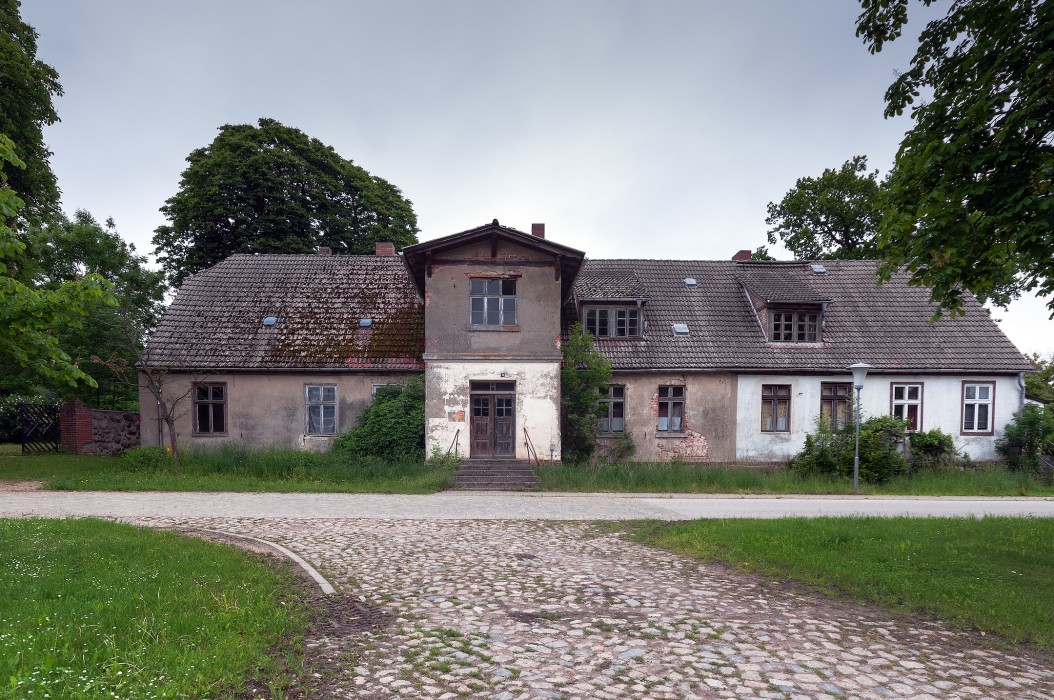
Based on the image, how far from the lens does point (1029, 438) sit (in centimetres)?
1942

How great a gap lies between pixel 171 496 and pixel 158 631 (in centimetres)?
1048

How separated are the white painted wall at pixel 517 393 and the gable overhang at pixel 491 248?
298cm

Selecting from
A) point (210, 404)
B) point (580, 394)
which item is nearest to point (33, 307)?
point (210, 404)

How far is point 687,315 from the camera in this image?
21656 millimetres

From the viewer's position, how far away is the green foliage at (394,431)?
17.6 meters

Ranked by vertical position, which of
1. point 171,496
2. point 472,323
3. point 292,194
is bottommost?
point 171,496

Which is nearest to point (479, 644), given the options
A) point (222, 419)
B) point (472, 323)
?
point (472, 323)

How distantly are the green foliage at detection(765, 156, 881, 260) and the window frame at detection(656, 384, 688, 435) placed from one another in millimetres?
18132

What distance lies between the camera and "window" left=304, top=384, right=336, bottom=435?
19.4 m

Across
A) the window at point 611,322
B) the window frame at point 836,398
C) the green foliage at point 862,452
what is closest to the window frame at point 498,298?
the window at point 611,322

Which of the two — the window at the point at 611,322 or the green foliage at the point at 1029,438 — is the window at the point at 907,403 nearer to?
the green foliage at the point at 1029,438

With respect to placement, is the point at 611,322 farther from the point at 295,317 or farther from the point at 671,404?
the point at 295,317

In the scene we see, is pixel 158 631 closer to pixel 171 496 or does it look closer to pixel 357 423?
pixel 171 496

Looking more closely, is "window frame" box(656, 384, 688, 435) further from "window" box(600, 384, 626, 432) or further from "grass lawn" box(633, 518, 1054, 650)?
"grass lawn" box(633, 518, 1054, 650)
